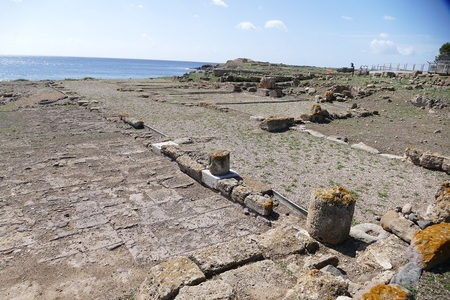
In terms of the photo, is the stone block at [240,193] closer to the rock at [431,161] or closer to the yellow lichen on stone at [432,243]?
the yellow lichen on stone at [432,243]

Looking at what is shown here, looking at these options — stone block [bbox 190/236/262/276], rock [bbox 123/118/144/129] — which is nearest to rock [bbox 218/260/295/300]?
stone block [bbox 190/236/262/276]

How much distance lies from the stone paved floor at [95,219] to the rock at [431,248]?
8.21 ft

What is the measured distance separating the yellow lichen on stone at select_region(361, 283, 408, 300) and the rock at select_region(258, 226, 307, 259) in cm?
166

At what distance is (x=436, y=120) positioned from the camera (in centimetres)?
1550

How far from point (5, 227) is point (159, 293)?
12.0 ft

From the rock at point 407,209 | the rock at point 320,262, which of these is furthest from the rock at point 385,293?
the rock at point 407,209

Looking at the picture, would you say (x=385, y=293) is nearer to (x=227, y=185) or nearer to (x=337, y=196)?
(x=337, y=196)

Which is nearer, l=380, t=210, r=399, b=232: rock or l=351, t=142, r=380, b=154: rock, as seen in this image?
l=380, t=210, r=399, b=232: rock

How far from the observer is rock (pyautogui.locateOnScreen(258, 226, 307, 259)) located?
4.67 m

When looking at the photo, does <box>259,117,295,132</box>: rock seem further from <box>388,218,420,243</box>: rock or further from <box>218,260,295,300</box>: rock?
<box>218,260,295,300</box>: rock

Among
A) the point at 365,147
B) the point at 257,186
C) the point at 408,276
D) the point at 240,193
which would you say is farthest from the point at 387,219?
the point at 365,147

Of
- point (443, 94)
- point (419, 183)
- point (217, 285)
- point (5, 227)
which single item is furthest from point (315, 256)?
point (443, 94)

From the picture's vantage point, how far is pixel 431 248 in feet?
12.7

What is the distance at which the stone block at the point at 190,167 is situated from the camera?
7816 millimetres
